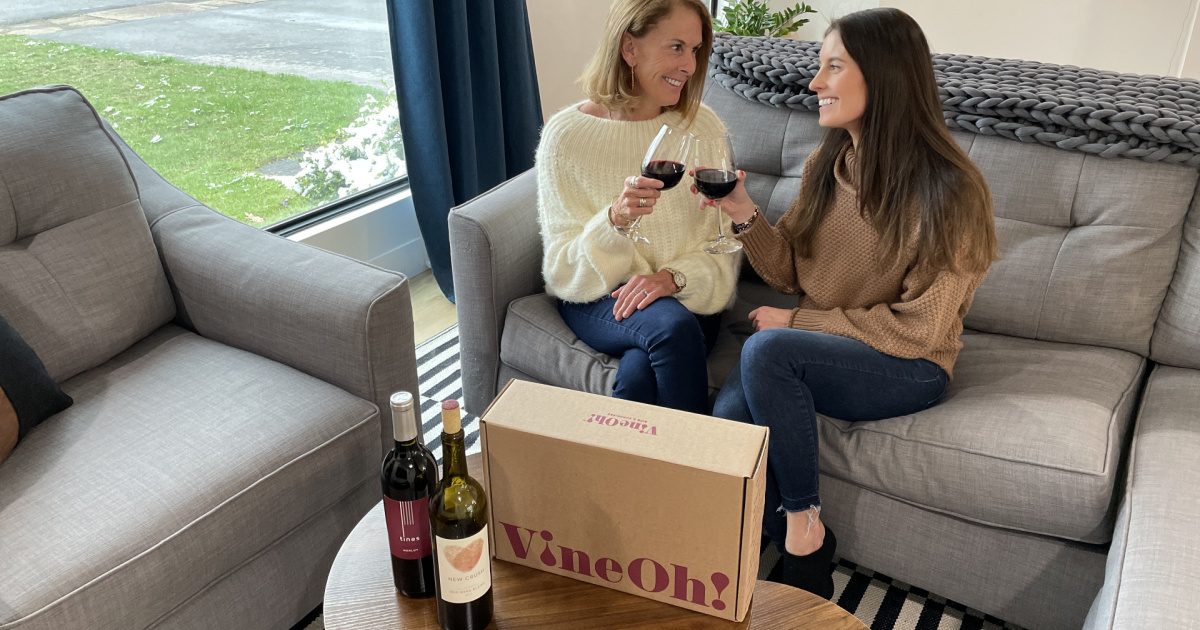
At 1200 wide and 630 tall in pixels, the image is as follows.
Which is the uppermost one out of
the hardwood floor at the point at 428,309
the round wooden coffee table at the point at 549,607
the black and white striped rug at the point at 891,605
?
the round wooden coffee table at the point at 549,607

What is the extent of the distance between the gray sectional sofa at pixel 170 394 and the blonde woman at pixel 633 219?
1.30 ft


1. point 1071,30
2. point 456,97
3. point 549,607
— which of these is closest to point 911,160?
point 549,607

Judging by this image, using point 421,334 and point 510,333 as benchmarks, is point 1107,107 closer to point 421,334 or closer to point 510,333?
point 510,333

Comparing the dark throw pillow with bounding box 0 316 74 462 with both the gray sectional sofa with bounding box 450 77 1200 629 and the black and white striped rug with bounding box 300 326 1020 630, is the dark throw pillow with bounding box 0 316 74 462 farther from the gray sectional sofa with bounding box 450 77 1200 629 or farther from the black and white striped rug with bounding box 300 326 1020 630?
the gray sectional sofa with bounding box 450 77 1200 629

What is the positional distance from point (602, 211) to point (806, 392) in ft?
1.89

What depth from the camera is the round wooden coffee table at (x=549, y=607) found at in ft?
3.55

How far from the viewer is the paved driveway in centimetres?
228

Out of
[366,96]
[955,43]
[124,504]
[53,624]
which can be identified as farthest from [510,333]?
[955,43]

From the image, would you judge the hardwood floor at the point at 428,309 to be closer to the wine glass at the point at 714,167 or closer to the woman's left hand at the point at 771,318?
the woman's left hand at the point at 771,318

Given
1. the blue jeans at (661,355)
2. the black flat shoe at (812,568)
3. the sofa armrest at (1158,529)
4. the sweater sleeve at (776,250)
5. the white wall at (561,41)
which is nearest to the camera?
the sofa armrest at (1158,529)

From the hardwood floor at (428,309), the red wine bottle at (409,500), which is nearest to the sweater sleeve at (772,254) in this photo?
the red wine bottle at (409,500)

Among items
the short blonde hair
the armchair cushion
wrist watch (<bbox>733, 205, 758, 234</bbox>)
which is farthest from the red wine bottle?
the short blonde hair

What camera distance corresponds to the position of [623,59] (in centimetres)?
185

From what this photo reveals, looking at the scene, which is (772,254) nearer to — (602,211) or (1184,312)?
(602,211)
